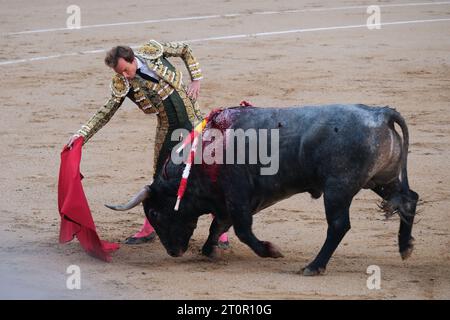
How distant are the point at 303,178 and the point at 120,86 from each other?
1.20 meters

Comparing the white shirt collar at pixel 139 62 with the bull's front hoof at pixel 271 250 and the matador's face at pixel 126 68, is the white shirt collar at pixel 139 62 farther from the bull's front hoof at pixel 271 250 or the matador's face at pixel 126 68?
the bull's front hoof at pixel 271 250

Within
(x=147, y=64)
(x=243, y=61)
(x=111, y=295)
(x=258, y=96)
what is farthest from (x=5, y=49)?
(x=111, y=295)

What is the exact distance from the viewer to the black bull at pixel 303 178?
5.86 m

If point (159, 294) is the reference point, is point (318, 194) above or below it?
above

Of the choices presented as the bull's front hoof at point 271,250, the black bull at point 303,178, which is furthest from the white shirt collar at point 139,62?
the bull's front hoof at point 271,250

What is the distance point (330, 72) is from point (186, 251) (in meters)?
5.13

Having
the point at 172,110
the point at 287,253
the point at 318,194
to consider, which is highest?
the point at 172,110

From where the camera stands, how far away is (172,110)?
21.2 feet

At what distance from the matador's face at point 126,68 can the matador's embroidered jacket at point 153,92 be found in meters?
0.04

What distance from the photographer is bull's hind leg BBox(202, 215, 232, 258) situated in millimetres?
6375

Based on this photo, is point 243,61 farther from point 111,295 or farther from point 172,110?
point 111,295

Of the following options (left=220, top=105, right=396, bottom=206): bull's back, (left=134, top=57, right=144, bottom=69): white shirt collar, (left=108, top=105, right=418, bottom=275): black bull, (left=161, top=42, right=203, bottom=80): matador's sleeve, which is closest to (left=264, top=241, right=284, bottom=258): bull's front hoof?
(left=108, top=105, right=418, bottom=275): black bull

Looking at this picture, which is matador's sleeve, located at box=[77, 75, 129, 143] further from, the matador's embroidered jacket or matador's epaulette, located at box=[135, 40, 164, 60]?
matador's epaulette, located at box=[135, 40, 164, 60]
